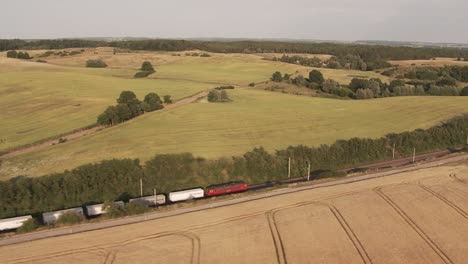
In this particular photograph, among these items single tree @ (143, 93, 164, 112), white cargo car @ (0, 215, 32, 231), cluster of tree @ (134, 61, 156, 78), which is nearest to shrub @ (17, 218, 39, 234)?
white cargo car @ (0, 215, 32, 231)

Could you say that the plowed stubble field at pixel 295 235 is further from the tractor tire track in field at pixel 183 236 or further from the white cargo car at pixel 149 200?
the white cargo car at pixel 149 200

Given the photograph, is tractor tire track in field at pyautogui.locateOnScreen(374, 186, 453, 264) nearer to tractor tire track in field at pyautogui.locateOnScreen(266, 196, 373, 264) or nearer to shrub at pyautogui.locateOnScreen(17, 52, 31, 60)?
tractor tire track in field at pyautogui.locateOnScreen(266, 196, 373, 264)

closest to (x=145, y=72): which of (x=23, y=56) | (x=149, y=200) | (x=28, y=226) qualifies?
(x=23, y=56)

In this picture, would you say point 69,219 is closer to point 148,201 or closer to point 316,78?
point 148,201

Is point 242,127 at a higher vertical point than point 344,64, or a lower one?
lower

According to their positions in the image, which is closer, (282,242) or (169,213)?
(282,242)

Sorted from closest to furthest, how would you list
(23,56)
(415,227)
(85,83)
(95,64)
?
1. (415,227)
2. (85,83)
3. (95,64)
4. (23,56)

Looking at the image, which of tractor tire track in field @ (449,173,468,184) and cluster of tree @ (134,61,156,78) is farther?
cluster of tree @ (134,61,156,78)
